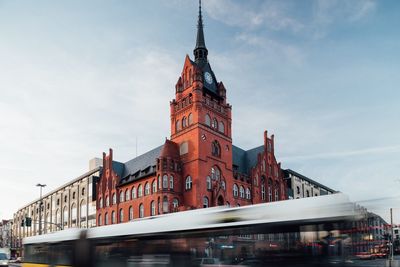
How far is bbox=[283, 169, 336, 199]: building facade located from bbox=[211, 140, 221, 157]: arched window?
20.7 m

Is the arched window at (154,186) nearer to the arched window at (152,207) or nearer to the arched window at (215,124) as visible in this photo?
the arched window at (152,207)

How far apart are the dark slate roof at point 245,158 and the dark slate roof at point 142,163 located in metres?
11.7

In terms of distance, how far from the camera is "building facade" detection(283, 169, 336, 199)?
73.1 meters

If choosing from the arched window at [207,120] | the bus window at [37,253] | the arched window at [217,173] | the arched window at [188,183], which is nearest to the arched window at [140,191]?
the arched window at [188,183]

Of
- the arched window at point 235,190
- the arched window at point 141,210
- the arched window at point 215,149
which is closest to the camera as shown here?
the arched window at point 215,149

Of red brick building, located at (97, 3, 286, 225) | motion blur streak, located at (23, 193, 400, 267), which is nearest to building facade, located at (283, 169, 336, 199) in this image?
red brick building, located at (97, 3, 286, 225)

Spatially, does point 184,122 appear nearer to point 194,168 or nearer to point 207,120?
point 207,120

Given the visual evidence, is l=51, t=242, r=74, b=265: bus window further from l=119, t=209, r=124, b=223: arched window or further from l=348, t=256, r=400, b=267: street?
l=119, t=209, r=124, b=223: arched window

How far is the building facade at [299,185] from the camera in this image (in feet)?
240

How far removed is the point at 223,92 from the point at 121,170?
69.4 ft

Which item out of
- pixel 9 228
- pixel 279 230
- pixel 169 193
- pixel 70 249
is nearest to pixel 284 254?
pixel 279 230

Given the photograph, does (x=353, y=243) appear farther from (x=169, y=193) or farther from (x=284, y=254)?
(x=169, y=193)

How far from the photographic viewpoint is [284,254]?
9062 millimetres

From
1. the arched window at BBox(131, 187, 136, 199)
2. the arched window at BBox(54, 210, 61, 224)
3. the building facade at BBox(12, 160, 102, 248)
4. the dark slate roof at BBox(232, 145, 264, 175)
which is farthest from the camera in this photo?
the arched window at BBox(54, 210, 61, 224)
